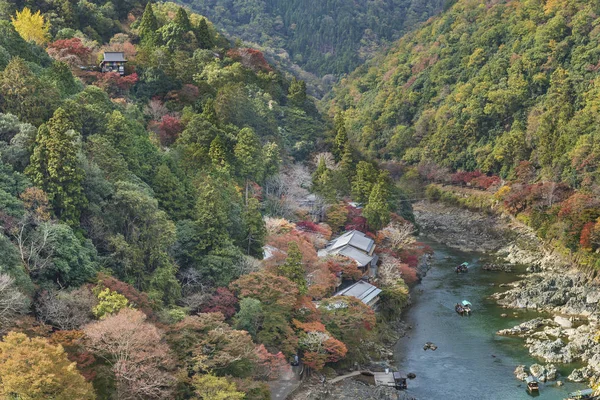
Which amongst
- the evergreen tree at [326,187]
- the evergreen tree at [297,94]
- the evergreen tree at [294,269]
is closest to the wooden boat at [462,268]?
the evergreen tree at [326,187]

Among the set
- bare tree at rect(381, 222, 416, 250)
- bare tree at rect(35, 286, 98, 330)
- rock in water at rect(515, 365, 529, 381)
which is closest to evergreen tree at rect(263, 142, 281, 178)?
bare tree at rect(381, 222, 416, 250)

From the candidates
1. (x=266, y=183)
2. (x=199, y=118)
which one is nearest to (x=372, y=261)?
(x=266, y=183)

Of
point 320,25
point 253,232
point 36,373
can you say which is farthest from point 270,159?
point 320,25

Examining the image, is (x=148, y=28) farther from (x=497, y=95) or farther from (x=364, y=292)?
(x=497, y=95)

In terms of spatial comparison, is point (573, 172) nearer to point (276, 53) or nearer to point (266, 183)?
point (266, 183)

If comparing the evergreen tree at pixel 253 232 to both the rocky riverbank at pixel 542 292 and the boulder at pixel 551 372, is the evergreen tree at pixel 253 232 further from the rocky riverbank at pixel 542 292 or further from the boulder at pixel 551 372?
the boulder at pixel 551 372

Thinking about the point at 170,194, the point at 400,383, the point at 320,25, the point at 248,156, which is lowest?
the point at 320,25
